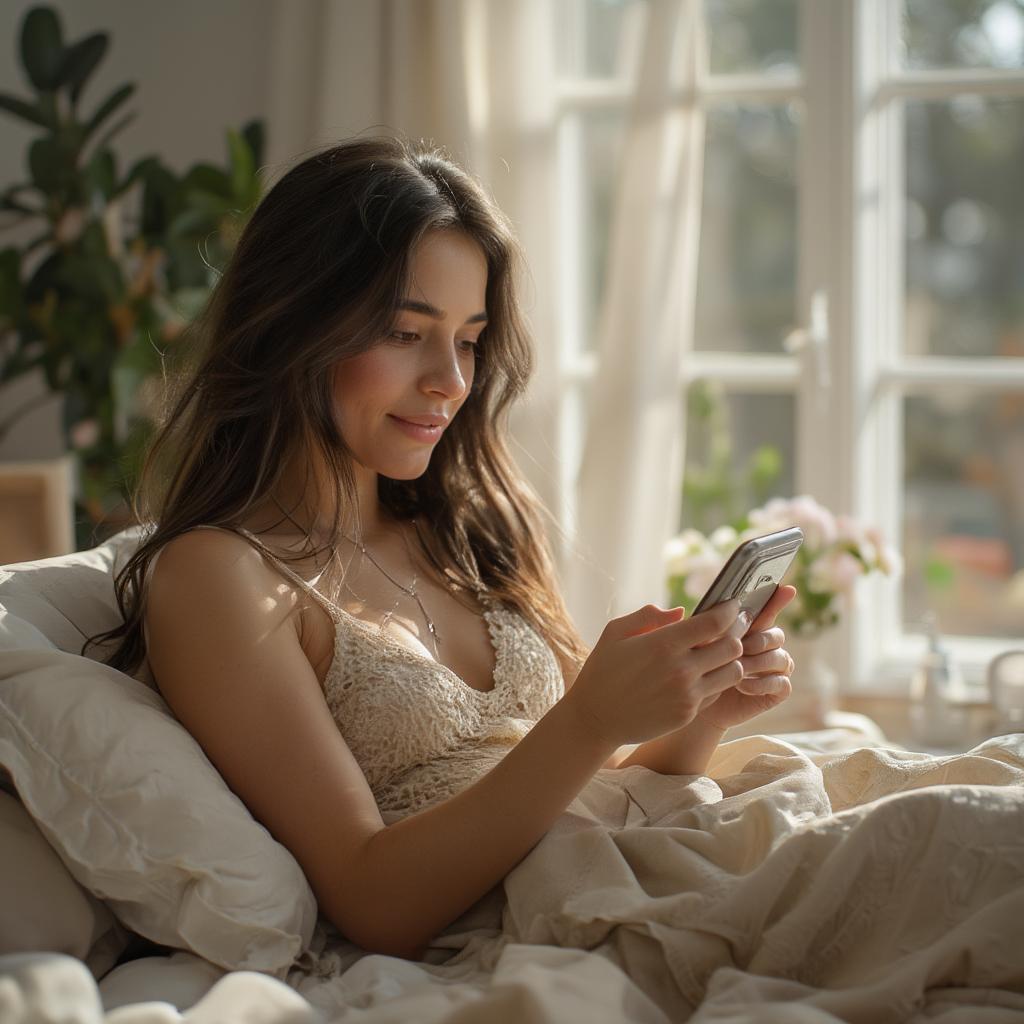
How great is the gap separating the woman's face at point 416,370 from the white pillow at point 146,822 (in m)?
0.45

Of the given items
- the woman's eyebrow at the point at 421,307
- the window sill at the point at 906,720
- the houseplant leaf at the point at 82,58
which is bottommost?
the window sill at the point at 906,720

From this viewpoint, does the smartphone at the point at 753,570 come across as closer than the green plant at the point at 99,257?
Yes

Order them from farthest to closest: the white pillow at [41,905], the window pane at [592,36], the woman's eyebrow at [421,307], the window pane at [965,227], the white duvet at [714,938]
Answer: the window pane at [592,36]
the window pane at [965,227]
the woman's eyebrow at [421,307]
the white pillow at [41,905]
the white duvet at [714,938]

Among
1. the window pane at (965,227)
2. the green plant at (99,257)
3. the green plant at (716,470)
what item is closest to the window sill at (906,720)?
the green plant at (716,470)

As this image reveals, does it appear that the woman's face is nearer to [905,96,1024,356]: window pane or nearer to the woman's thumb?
the woman's thumb

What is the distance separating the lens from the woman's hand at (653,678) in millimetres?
1243

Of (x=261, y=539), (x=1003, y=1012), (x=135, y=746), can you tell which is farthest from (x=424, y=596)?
(x=1003, y=1012)

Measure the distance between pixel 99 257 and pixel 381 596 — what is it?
145cm

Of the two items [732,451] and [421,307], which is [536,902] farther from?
[732,451]

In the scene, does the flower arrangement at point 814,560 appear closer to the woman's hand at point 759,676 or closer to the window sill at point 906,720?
the window sill at point 906,720

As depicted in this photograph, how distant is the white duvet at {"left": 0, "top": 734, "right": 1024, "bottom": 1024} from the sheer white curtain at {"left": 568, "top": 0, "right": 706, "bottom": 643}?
4.56ft

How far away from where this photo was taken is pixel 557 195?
2.76m

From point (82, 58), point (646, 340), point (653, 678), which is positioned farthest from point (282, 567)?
point (82, 58)

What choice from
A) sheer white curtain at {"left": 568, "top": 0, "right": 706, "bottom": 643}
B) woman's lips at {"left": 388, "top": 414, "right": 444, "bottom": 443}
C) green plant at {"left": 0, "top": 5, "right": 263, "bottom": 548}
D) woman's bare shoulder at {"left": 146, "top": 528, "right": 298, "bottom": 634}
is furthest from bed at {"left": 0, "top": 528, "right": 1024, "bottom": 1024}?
green plant at {"left": 0, "top": 5, "right": 263, "bottom": 548}
